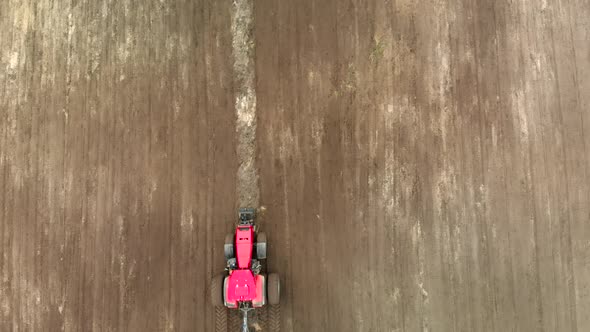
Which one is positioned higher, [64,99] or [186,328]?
[64,99]

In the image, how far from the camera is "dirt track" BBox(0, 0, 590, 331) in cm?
508

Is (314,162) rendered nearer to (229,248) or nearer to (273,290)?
(229,248)

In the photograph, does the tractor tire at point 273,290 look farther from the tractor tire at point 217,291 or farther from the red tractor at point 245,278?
the tractor tire at point 217,291

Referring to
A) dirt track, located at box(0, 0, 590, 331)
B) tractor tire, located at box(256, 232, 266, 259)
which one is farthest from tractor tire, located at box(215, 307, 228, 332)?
tractor tire, located at box(256, 232, 266, 259)

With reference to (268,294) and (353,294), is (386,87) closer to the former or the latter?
(353,294)

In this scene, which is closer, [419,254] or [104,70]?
[419,254]

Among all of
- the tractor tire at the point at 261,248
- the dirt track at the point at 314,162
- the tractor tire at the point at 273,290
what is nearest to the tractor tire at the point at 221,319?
the dirt track at the point at 314,162

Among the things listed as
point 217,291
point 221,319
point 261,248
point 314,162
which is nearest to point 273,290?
point 261,248

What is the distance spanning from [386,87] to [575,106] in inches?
101

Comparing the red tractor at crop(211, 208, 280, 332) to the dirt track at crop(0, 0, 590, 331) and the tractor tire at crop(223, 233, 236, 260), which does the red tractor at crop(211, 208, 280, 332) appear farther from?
the dirt track at crop(0, 0, 590, 331)

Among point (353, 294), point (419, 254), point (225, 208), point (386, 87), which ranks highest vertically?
point (386, 87)

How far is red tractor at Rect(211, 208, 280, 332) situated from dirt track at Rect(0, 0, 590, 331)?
0.26 m

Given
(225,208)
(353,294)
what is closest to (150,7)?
(225,208)

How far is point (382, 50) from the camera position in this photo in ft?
17.6
